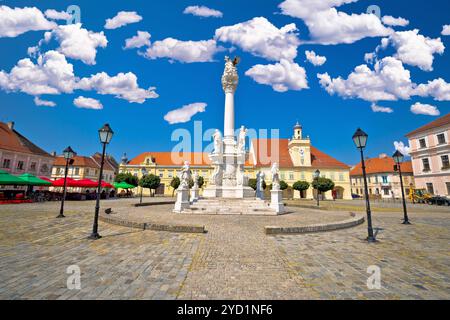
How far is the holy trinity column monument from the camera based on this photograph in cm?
1664

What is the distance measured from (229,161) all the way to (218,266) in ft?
43.2

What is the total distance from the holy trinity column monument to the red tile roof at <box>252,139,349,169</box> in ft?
116

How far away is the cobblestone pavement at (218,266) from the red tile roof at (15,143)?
36.3 meters

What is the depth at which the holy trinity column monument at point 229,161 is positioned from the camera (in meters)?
16.6

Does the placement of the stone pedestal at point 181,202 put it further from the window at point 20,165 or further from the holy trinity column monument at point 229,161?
the window at point 20,165

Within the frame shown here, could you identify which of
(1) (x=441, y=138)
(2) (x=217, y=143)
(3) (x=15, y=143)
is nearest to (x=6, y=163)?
(3) (x=15, y=143)

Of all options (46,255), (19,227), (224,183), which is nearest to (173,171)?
(224,183)

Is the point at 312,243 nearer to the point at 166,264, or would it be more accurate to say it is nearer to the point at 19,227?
the point at 166,264

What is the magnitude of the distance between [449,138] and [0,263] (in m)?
48.3

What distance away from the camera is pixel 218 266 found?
14.9ft

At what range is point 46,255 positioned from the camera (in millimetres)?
5137

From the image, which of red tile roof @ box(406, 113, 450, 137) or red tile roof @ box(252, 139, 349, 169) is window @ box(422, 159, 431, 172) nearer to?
red tile roof @ box(406, 113, 450, 137)

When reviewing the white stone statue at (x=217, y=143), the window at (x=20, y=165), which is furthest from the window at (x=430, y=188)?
the window at (x=20, y=165)

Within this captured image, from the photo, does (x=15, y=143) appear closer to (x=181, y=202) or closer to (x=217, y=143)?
(x=217, y=143)
